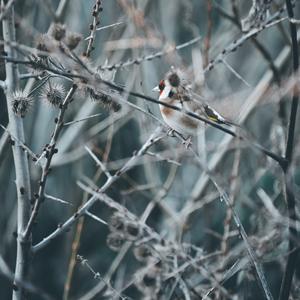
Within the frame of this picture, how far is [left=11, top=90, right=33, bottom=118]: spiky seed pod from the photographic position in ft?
8.73

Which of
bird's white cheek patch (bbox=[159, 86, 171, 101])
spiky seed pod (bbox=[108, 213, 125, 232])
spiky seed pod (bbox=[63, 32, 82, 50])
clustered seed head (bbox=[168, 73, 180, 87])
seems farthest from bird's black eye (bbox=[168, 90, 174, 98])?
spiky seed pod (bbox=[63, 32, 82, 50])

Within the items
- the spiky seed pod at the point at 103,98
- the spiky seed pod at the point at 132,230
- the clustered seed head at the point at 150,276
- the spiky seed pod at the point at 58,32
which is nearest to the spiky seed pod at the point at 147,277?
the clustered seed head at the point at 150,276

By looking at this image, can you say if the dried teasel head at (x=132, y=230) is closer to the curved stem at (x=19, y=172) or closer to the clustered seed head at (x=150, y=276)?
the clustered seed head at (x=150, y=276)

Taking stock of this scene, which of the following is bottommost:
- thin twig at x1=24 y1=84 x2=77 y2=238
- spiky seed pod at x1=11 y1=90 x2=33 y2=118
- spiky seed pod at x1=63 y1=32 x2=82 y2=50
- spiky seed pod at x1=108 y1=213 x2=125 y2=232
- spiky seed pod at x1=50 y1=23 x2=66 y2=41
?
spiky seed pod at x1=108 y1=213 x2=125 y2=232

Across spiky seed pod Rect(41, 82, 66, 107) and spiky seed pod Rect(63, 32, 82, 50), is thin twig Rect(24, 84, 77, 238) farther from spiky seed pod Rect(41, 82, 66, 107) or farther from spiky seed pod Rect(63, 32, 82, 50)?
spiky seed pod Rect(63, 32, 82, 50)

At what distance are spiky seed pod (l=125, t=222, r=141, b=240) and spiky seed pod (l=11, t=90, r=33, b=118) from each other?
632mm

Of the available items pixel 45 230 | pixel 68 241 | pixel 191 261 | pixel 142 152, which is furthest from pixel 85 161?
pixel 191 261

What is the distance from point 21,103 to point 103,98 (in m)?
0.33

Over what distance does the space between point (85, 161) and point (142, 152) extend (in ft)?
14.7

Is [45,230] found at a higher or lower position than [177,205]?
lower

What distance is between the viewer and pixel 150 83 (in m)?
6.23

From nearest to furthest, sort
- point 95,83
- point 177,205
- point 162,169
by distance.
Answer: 1. point 95,83
2. point 177,205
3. point 162,169

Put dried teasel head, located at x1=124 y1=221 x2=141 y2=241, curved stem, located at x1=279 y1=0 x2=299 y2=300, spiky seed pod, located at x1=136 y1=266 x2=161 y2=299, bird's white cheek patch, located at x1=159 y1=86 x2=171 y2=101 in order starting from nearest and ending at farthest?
dried teasel head, located at x1=124 y1=221 x2=141 y2=241 < spiky seed pod, located at x1=136 y1=266 x2=161 y2=299 < curved stem, located at x1=279 y1=0 x2=299 y2=300 < bird's white cheek patch, located at x1=159 y1=86 x2=171 y2=101

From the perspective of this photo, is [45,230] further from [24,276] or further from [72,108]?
[24,276]
